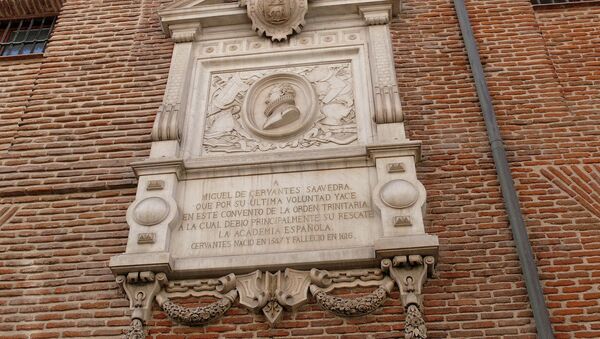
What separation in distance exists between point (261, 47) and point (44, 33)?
359 cm

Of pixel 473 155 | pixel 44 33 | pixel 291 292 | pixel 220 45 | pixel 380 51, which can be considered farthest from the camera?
pixel 44 33

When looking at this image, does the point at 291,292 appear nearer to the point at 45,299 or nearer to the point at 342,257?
the point at 342,257

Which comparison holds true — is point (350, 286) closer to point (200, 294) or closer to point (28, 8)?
point (200, 294)

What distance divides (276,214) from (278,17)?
9.26 ft

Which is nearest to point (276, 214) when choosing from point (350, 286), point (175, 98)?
point (350, 286)

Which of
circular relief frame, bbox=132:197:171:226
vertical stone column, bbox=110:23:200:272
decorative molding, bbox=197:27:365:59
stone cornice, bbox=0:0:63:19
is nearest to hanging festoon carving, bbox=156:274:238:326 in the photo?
vertical stone column, bbox=110:23:200:272

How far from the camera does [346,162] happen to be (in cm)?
673

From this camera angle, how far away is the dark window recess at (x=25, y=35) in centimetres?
945

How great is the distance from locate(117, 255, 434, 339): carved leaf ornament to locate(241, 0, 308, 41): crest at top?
10.9 ft

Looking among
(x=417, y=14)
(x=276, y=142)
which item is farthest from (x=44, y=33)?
(x=417, y=14)

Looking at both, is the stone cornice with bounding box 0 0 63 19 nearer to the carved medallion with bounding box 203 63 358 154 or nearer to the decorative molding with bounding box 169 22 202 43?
the decorative molding with bounding box 169 22 202 43

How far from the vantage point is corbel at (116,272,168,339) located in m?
5.94

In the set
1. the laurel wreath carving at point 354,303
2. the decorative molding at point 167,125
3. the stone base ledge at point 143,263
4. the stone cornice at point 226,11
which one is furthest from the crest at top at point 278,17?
the laurel wreath carving at point 354,303

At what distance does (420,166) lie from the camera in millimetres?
6879
